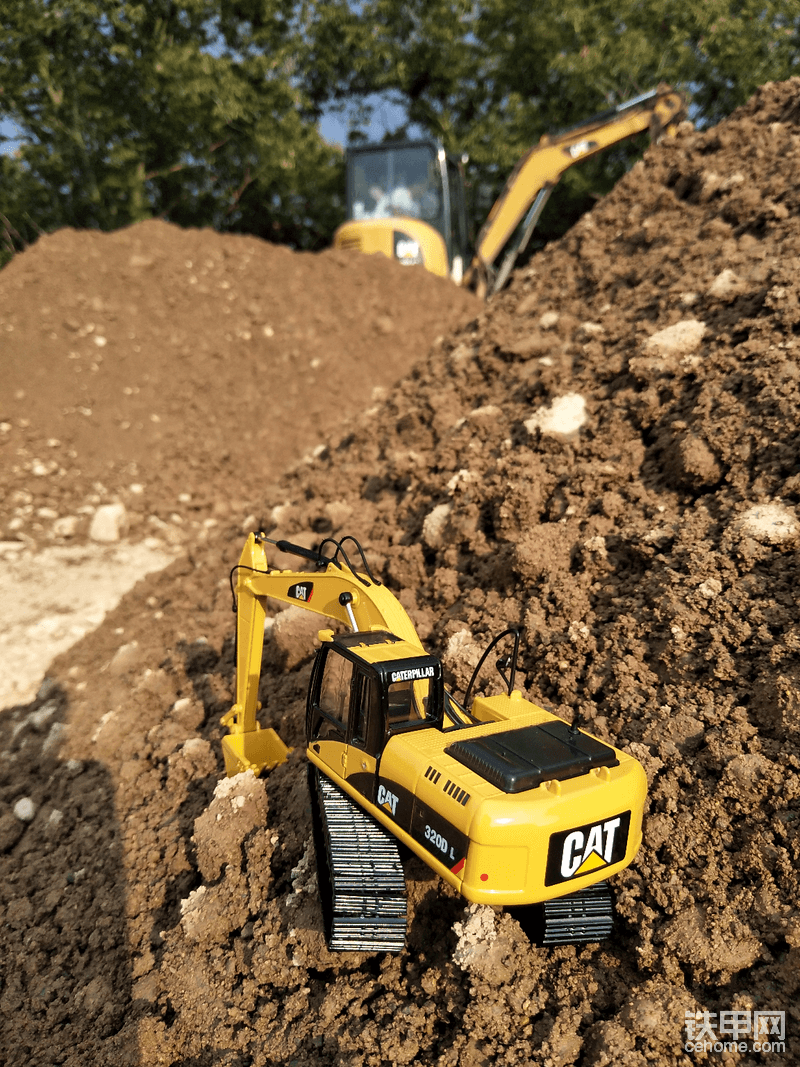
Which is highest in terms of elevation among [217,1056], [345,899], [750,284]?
[750,284]

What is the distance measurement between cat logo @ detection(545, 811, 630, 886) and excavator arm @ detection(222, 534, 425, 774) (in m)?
1.47

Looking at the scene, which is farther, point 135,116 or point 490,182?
point 490,182

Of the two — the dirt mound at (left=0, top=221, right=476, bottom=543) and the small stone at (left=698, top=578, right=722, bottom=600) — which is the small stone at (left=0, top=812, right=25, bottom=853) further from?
the small stone at (left=698, top=578, right=722, bottom=600)

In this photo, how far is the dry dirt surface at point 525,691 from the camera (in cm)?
308

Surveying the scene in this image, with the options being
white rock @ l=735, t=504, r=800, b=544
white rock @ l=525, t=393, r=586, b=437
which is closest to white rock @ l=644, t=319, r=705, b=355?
white rock @ l=525, t=393, r=586, b=437

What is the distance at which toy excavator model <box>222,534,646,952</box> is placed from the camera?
9.03ft

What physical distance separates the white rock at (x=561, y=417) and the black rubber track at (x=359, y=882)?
3.35m

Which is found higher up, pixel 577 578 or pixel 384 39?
pixel 384 39

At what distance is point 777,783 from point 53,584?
677cm

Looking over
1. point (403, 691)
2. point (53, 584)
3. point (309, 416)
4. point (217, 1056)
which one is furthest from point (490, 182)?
point (217, 1056)

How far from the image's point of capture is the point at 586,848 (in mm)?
2857

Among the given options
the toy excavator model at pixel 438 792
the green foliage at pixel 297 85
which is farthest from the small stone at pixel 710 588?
the green foliage at pixel 297 85

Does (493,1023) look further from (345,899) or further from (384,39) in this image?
(384,39)

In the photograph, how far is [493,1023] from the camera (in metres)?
2.98
